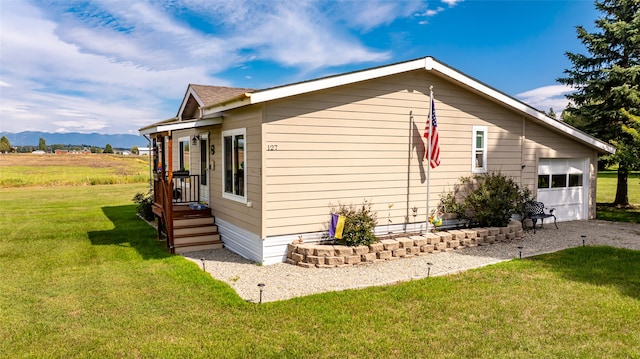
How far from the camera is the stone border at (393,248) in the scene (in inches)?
292

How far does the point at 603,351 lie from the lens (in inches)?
162

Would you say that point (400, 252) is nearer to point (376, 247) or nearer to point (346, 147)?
point (376, 247)

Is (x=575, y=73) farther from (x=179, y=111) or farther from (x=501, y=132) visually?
(x=179, y=111)

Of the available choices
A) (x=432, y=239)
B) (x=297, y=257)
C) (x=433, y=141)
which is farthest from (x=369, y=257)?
(x=433, y=141)

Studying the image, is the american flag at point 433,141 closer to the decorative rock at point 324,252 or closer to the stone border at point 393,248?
the stone border at point 393,248

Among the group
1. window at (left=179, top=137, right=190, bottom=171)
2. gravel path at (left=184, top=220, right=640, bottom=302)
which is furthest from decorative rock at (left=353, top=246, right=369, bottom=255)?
window at (left=179, top=137, right=190, bottom=171)

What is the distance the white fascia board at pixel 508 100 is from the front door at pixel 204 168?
20.3 ft

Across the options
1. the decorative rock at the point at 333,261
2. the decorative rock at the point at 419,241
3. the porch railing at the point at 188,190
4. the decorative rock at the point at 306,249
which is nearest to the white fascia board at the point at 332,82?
the decorative rock at the point at 306,249

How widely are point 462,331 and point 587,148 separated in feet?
35.5

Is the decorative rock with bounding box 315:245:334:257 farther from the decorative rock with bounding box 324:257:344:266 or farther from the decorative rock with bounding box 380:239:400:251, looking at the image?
the decorative rock with bounding box 380:239:400:251

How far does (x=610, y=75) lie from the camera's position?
1388 cm

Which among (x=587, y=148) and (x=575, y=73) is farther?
(x=575, y=73)

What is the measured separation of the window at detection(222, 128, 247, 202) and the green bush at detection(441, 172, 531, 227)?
494cm

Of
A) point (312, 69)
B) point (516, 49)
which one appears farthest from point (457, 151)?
point (312, 69)
